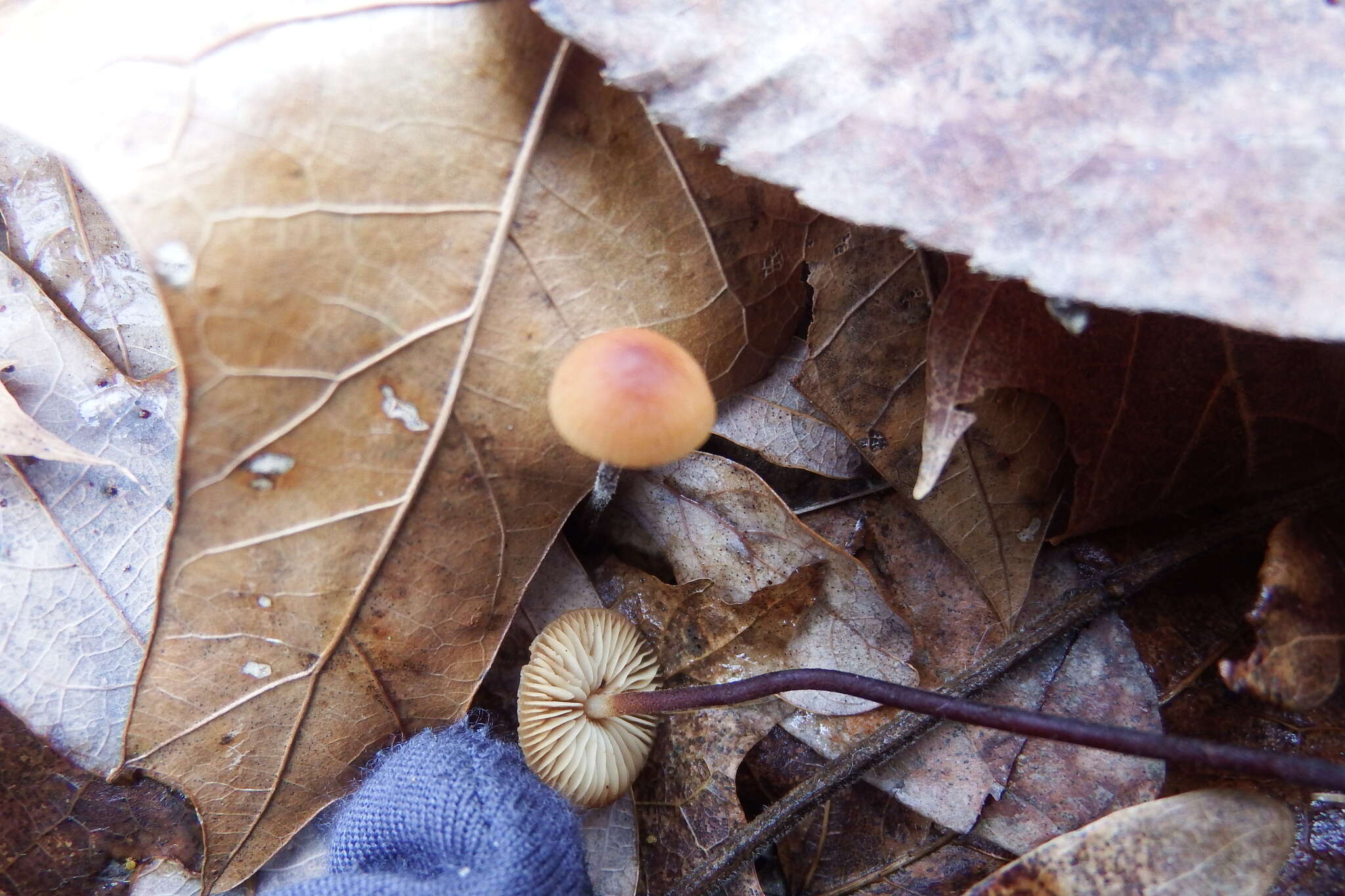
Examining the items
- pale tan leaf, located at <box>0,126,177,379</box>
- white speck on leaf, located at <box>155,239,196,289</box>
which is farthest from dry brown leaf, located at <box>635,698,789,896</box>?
pale tan leaf, located at <box>0,126,177,379</box>

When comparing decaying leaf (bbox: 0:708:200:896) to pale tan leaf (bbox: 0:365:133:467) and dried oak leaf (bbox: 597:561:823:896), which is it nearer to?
pale tan leaf (bbox: 0:365:133:467)

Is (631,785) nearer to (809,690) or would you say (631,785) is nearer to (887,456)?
(809,690)

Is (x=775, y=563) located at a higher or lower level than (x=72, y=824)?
higher

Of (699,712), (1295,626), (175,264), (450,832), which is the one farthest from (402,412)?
(1295,626)

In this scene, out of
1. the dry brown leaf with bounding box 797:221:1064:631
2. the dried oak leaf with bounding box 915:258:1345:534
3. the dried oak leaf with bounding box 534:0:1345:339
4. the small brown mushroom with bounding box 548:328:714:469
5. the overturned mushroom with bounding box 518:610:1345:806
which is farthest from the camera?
the dry brown leaf with bounding box 797:221:1064:631

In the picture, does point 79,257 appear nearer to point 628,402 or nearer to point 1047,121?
point 628,402
